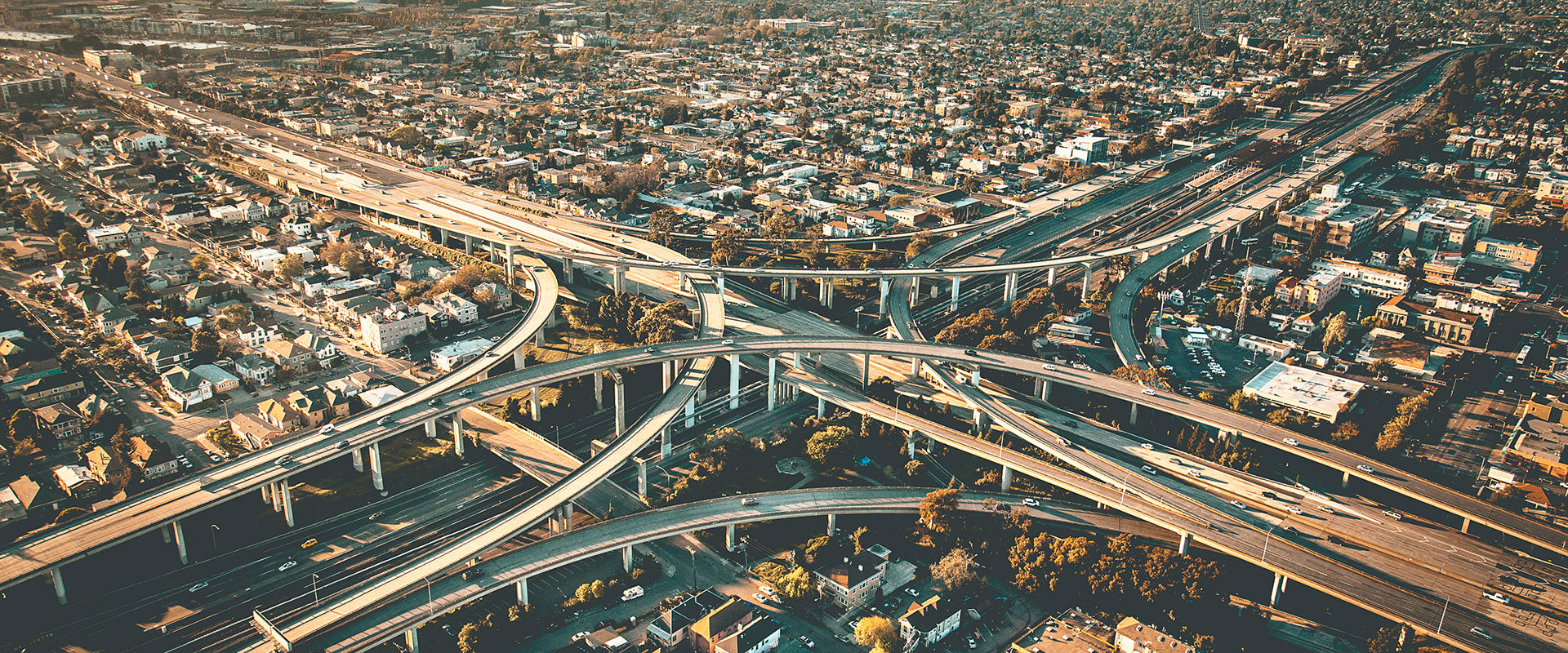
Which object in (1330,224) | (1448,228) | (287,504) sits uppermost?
(1448,228)

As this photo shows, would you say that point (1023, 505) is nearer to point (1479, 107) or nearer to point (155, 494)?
point (155, 494)

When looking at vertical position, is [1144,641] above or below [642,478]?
below

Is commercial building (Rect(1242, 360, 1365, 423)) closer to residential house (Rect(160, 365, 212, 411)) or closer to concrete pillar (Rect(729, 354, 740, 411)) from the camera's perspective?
concrete pillar (Rect(729, 354, 740, 411))

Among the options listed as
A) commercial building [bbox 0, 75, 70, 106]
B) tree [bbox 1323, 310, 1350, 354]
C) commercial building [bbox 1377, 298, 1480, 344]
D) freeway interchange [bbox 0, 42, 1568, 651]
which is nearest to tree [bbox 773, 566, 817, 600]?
freeway interchange [bbox 0, 42, 1568, 651]

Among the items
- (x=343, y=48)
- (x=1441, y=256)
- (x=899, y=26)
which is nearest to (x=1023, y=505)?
(x=1441, y=256)

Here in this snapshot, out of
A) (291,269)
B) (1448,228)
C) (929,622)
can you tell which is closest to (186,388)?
(291,269)

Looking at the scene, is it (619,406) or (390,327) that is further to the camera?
(390,327)

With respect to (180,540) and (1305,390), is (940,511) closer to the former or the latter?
(1305,390)
